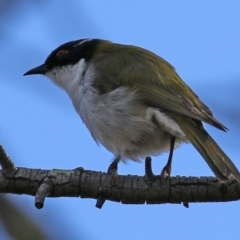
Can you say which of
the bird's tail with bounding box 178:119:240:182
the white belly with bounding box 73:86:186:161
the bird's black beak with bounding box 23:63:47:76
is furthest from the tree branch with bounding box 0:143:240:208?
the bird's black beak with bounding box 23:63:47:76

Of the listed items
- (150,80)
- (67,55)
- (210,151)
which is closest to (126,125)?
(150,80)

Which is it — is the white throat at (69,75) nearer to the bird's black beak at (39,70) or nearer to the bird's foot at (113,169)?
the bird's black beak at (39,70)

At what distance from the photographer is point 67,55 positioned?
21.6ft

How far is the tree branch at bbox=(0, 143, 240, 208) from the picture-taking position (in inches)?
152

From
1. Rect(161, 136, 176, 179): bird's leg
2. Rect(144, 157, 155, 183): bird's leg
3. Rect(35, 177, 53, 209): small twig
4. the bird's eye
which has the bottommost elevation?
Rect(161, 136, 176, 179): bird's leg

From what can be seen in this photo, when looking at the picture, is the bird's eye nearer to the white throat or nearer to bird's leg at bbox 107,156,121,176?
the white throat

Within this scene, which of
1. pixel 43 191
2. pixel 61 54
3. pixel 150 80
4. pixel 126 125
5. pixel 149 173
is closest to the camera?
pixel 43 191

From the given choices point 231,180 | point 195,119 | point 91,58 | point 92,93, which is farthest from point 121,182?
point 91,58

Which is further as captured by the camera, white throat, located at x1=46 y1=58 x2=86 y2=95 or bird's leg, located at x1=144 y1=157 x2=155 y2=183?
white throat, located at x1=46 y1=58 x2=86 y2=95

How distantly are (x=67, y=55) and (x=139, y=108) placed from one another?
1.92 m

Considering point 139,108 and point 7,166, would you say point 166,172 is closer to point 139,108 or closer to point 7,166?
point 139,108

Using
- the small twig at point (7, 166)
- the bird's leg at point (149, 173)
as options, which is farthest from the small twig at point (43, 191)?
the bird's leg at point (149, 173)

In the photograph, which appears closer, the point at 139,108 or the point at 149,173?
the point at 149,173

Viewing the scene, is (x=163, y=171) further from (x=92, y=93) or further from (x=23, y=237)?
(x=92, y=93)
